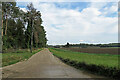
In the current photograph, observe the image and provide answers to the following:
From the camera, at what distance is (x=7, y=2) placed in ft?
115

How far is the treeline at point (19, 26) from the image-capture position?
36.9 m

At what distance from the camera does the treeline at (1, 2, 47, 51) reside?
36875mm

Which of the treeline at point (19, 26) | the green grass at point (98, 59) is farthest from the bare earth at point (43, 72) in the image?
the treeline at point (19, 26)

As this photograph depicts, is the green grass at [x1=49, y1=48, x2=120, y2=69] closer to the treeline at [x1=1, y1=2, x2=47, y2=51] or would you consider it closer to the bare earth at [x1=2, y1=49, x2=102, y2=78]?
the bare earth at [x1=2, y1=49, x2=102, y2=78]

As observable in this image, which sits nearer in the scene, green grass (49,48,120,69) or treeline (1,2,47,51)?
green grass (49,48,120,69)

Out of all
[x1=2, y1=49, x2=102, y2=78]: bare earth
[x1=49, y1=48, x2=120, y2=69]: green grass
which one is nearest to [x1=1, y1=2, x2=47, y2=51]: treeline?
[x1=49, y1=48, x2=120, y2=69]: green grass

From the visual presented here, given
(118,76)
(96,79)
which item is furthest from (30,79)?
(118,76)

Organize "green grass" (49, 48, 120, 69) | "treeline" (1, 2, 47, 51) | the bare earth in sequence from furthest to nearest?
"treeline" (1, 2, 47, 51) → "green grass" (49, 48, 120, 69) → the bare earth

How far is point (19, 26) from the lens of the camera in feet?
161

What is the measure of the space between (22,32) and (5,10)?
15.5 metres

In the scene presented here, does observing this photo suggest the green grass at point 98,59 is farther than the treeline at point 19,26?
A: No

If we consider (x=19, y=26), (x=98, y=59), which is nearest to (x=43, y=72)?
(x=98, y=59)

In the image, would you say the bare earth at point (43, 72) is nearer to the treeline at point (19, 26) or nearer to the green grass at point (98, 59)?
the green grass at point (98, 59)

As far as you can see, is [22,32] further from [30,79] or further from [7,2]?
[30,79]
